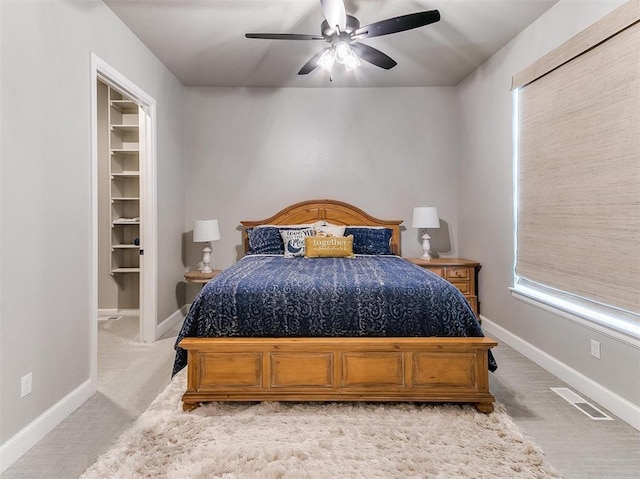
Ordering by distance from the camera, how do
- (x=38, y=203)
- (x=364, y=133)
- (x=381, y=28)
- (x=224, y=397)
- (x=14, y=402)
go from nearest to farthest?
(x=14, y=402)
(x=38, y=203)
(x=224, y=397)
(x=381, y=28)
(x=364, y=133)

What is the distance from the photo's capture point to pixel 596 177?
227 cm

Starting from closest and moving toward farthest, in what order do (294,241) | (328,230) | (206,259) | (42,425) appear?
(42,425), (294,241), (328,230), (206,259)

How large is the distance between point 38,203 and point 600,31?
10.9 feet

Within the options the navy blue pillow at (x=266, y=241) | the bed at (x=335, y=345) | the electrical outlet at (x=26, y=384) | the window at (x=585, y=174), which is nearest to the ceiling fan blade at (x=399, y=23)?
the window at (x=585, y=174)

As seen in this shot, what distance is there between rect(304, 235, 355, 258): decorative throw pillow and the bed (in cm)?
131

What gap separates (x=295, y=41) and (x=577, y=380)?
3.35m

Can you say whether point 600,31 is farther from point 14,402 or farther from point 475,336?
point 14,402

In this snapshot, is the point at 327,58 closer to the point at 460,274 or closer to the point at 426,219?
the point at 426,219

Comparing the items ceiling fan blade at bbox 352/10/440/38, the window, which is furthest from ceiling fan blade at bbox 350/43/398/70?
the window

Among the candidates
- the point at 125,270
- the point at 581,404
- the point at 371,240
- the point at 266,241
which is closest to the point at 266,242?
the point at 266,241

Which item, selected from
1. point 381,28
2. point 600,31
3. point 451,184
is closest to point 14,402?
point 381,28

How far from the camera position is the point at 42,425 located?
6.38ft

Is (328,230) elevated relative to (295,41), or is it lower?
lower

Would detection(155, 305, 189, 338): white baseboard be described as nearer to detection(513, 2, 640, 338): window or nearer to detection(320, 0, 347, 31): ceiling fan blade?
detection(320, 0, 347, 31): ceiling fan blade
